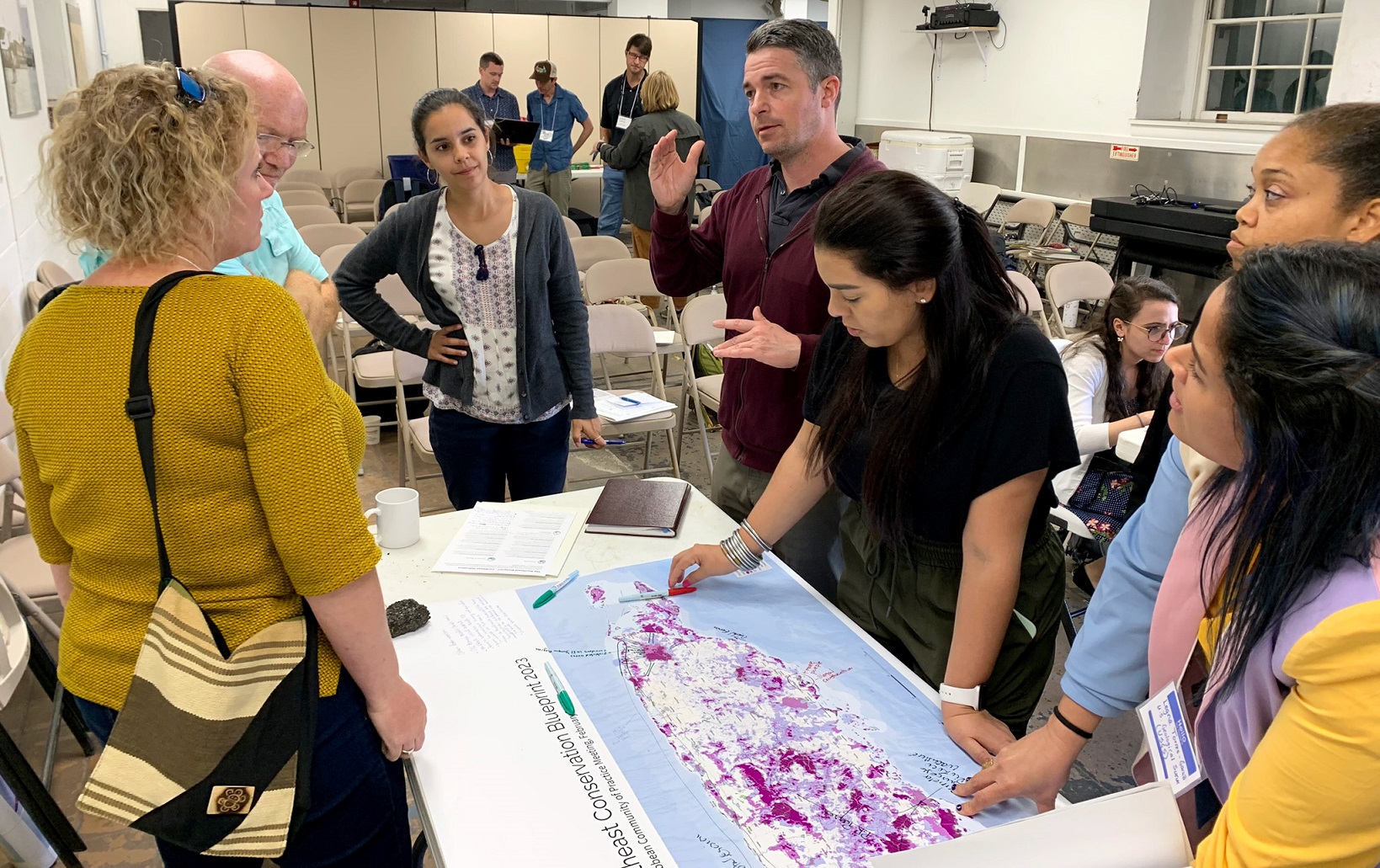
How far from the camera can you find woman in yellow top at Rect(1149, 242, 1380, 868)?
695 mm

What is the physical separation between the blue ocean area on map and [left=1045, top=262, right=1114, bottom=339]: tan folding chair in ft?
12.6

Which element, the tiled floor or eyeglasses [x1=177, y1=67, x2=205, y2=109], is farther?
the tiled floor

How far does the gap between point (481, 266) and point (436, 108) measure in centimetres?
38

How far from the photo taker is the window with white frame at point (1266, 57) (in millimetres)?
6102

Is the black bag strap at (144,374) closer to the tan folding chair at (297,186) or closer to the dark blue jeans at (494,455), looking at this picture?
the dark blue jeans at (494,455)

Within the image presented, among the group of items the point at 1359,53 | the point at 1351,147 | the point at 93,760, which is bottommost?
the point at 93,760

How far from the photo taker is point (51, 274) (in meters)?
3.97

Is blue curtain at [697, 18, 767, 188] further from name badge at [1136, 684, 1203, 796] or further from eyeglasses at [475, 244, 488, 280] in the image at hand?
name badge at [1136, 684, 1203, 796]

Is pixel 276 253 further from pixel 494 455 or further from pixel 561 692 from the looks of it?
pixel 561 692

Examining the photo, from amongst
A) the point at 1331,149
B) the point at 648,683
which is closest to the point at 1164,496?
the point at 1331,149

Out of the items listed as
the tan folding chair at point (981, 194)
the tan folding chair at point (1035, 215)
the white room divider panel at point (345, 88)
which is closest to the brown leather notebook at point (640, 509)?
the tan folding chair at point (1035, 215)

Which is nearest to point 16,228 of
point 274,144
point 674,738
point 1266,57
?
point 274,144

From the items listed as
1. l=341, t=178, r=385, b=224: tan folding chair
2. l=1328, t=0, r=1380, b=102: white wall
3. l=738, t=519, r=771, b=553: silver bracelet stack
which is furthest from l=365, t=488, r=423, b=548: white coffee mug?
l=341, t=178, r=385, b=224: tan folding chair

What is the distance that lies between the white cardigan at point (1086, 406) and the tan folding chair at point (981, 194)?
227 inches
